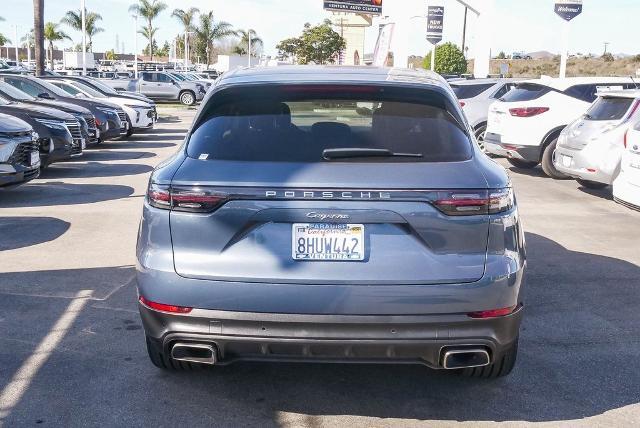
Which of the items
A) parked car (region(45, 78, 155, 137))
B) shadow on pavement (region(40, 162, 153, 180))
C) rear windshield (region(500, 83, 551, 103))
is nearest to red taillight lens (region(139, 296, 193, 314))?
shadow on pavement (region(40, 162, 153, 180))

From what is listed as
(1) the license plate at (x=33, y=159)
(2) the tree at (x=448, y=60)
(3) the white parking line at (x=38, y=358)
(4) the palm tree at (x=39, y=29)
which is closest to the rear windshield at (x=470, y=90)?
(1) the license plate at (x=33, y=159)

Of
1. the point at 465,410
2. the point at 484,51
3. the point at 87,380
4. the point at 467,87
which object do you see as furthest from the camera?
the point at 484,51

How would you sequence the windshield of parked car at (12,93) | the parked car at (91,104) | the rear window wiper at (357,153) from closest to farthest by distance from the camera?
the rear window wiper at (357,153) < the windshield of parked car at (12,93) < the parked car at (91,104)

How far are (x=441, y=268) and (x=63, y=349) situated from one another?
269 cm

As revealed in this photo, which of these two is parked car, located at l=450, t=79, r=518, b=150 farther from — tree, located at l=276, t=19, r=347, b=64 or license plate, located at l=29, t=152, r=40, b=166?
tree, located at l=276, t=19, r=347, b=64

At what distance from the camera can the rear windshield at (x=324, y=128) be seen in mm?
3854

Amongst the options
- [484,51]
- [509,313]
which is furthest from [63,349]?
[484,51]

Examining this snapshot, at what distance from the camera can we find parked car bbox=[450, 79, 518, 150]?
56.9 feet

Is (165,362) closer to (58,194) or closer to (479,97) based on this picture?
(58,194)

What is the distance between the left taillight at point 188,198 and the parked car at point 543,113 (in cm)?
1137

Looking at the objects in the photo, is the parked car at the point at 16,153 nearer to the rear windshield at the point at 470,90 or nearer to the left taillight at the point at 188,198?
the left taillight at the point at 188,198

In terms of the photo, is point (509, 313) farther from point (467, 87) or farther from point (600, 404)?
point (467, 87)

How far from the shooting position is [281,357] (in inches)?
146

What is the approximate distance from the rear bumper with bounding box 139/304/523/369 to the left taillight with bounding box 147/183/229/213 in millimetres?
502
